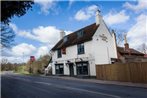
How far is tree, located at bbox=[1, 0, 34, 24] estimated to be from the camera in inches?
309

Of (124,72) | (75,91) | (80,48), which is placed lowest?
(75,91)

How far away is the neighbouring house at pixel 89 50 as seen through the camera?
113 feet

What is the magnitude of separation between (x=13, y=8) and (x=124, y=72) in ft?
63.2

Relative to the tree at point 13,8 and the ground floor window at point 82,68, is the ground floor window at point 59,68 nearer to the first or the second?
the ground floor window at point 82,68

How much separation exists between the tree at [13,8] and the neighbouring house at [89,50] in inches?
1004

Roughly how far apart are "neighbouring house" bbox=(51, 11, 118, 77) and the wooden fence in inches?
141

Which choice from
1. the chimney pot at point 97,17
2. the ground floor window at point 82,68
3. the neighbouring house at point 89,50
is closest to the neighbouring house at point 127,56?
the neighbouring house at point 89,50

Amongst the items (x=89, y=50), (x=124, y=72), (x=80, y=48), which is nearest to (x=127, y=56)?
(x=80, y=48)

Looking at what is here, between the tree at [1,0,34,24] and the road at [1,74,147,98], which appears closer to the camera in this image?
the tree at [1,0,34,24]

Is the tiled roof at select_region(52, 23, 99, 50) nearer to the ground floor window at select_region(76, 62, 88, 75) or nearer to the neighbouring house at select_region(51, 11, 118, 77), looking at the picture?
the neighbouring house at select_region(51, 11, 118, 77)

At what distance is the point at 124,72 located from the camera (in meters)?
25.5

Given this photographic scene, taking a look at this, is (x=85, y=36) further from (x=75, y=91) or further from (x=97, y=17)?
(x=75, y=91)

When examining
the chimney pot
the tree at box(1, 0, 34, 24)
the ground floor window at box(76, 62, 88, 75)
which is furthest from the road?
the chimney pot

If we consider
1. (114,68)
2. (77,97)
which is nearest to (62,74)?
(114,68)
